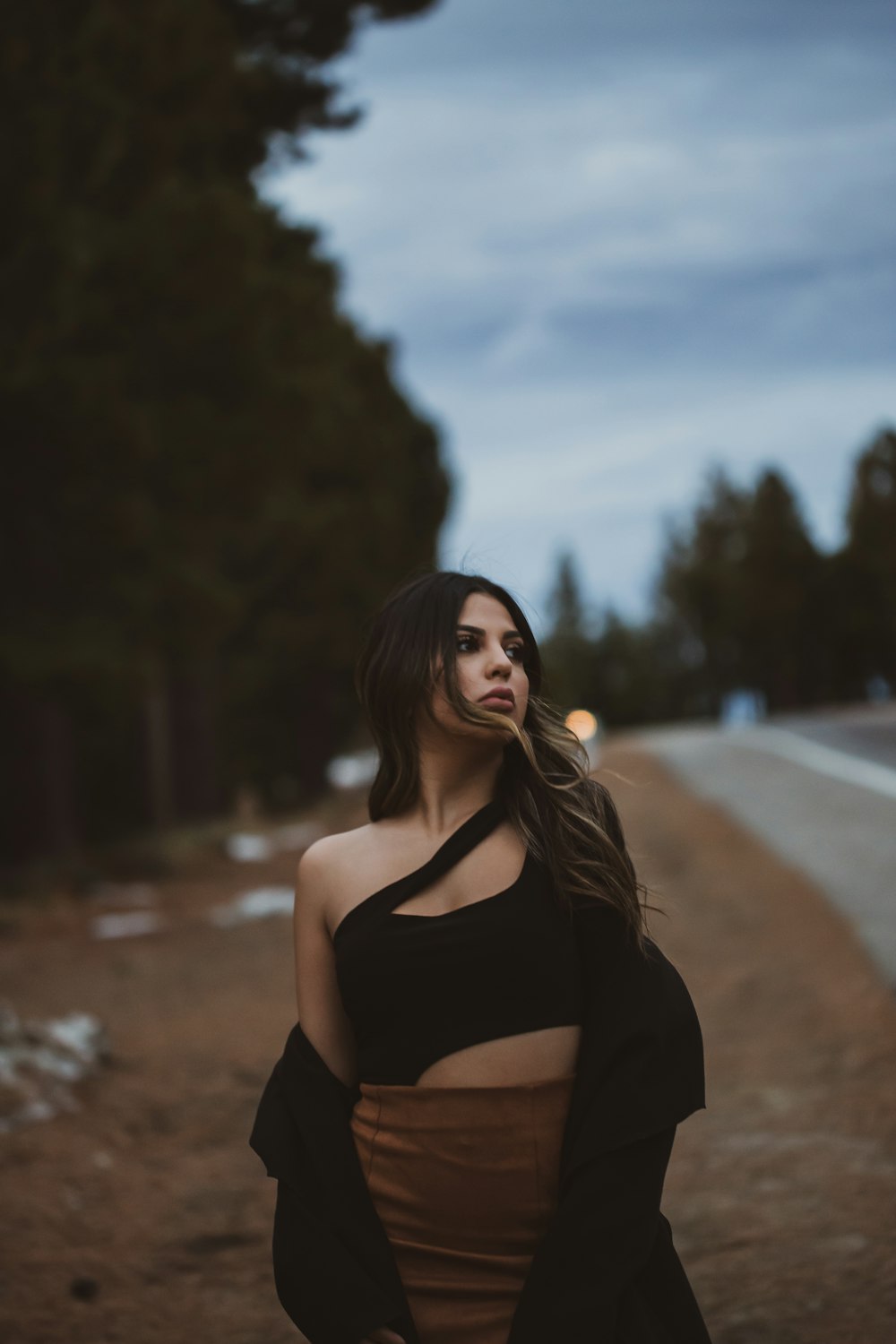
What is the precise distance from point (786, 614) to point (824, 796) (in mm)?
48571

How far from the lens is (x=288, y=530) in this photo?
21875mm

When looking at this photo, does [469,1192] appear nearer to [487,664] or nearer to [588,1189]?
[588,1189]

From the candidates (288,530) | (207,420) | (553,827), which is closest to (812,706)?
(288,530)

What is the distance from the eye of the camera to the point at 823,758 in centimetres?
1706

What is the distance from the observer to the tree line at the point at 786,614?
192ft

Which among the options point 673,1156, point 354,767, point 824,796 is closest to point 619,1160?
point 673,1156

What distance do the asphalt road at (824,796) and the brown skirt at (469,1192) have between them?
17.1 feet

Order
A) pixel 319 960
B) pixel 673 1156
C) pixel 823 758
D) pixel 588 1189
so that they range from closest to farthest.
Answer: pixel 588 1189 → pixel 319 960 → pixel 673 1156 → pixel 823 758

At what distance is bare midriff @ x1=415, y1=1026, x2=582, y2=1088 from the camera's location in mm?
2281

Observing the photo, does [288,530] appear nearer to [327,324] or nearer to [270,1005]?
[327,324]

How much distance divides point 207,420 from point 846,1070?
10.9 meters

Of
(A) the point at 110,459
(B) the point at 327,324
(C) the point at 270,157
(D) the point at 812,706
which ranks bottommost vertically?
(D) the point at 812,706

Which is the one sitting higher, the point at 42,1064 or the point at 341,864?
the point at 341,864

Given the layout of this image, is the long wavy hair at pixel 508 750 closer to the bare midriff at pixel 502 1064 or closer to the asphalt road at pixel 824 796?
the bare midriff at pixel 502 1064
